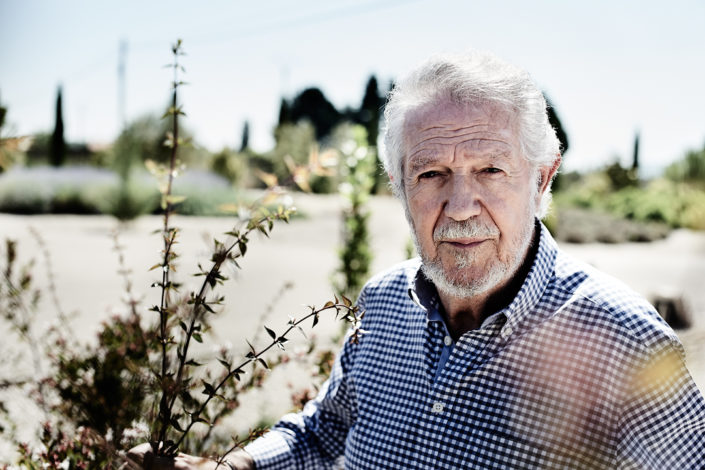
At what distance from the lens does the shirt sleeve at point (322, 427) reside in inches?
74.7

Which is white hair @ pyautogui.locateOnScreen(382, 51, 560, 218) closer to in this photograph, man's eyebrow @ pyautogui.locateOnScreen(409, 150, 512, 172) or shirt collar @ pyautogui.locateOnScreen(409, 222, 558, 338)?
man's eyebrow @ pyautogui.locateOnScreen(409, 150, 512, 172)

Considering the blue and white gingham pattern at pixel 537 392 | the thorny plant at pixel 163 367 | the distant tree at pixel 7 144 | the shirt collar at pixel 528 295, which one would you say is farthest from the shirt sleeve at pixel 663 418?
the distant tree at pixel 7 144

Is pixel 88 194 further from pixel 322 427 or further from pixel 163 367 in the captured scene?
pixel 163 367

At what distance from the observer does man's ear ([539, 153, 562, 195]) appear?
1.84 metres

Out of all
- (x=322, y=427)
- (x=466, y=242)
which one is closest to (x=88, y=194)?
(x=322, y=427)

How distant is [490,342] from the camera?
5.36ft

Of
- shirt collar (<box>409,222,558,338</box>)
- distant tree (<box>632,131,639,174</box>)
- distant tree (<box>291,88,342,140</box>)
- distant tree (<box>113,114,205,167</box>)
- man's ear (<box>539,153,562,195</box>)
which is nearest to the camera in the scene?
shirt collar (<box>409,222,558,338</box>)

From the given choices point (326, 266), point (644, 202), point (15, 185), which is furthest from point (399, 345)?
point (644, 202)

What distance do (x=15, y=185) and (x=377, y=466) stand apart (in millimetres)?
25018

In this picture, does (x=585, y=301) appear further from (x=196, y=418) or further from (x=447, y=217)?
(x=196, y=418)

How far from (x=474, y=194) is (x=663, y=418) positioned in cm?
72

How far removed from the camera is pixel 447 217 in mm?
1700

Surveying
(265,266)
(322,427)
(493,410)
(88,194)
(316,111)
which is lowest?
(265,266)

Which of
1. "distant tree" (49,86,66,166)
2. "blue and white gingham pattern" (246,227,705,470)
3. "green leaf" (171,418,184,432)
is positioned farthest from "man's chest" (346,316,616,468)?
"distant tree" (49,86,66,166)
